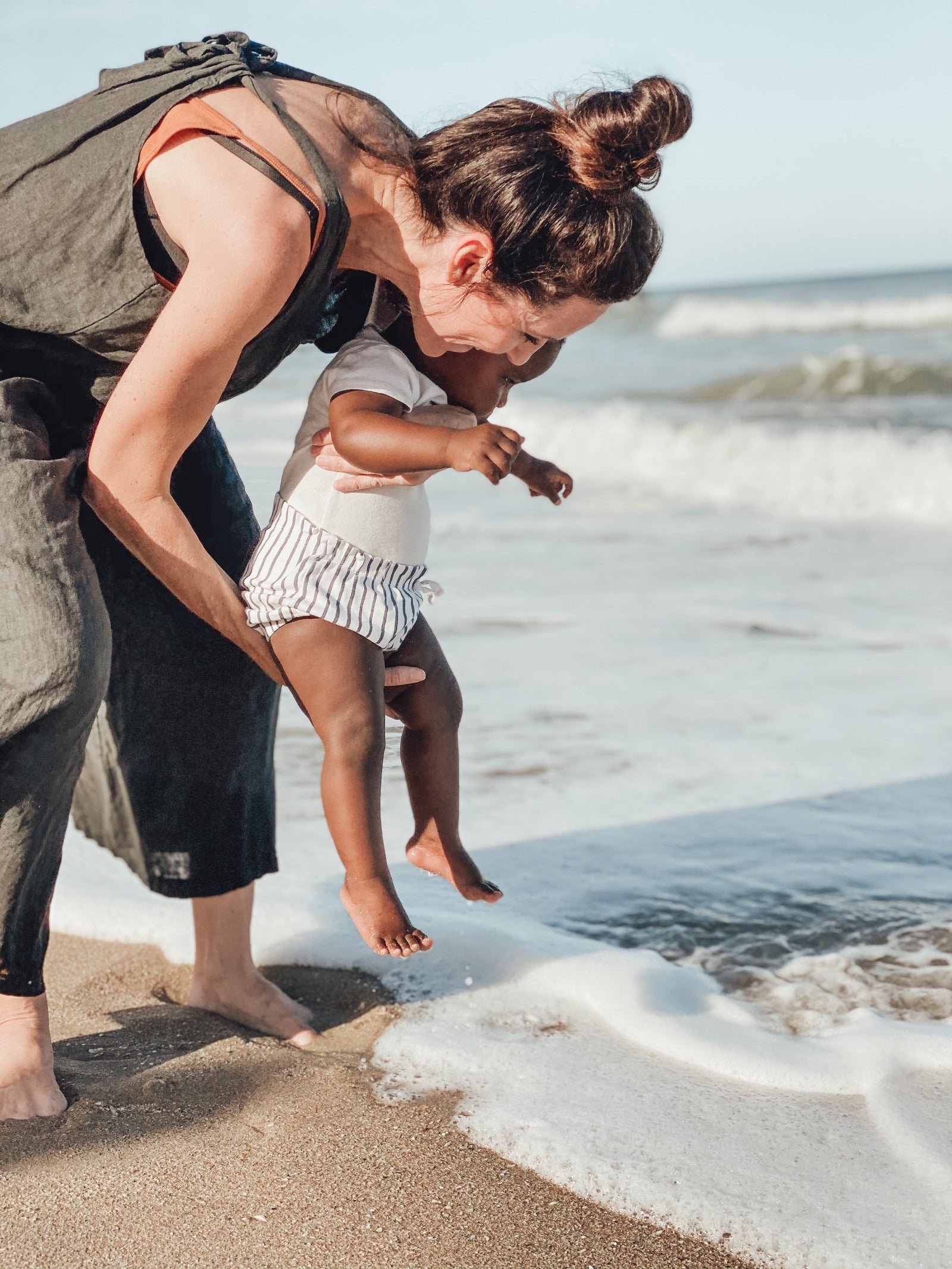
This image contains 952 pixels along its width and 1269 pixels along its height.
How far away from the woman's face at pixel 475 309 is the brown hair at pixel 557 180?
22mm

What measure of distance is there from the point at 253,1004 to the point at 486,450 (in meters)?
1.19

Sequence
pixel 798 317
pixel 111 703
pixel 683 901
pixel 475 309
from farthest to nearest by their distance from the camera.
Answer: pixel 798 317, pixel 683 901, pixel 111 703, pixel 475 309

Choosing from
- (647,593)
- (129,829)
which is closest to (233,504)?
(129,829)

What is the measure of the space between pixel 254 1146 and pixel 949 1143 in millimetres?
1029

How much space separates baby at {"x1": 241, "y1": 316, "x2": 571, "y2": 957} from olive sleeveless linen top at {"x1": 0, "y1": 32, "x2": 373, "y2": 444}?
162 mm

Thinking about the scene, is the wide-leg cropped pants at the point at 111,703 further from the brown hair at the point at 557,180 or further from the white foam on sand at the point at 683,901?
the brown hair at the point at 557,180

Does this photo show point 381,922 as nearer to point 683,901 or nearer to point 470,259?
point 470,259

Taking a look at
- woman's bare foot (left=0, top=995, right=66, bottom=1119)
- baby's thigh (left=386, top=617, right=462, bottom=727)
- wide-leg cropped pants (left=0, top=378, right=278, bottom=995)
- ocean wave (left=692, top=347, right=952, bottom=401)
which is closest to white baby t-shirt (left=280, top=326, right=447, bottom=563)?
baby's thigh (left=386, top=617, right=462, bottom=727)

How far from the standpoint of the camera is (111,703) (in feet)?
7.48

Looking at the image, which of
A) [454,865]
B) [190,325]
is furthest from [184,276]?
[454,865]

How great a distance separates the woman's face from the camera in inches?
71.5

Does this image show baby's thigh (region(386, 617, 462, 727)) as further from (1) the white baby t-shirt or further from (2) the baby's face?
(2) the baby's face

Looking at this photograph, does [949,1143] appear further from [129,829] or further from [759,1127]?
[129,829]

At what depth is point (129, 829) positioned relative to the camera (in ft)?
7.73
